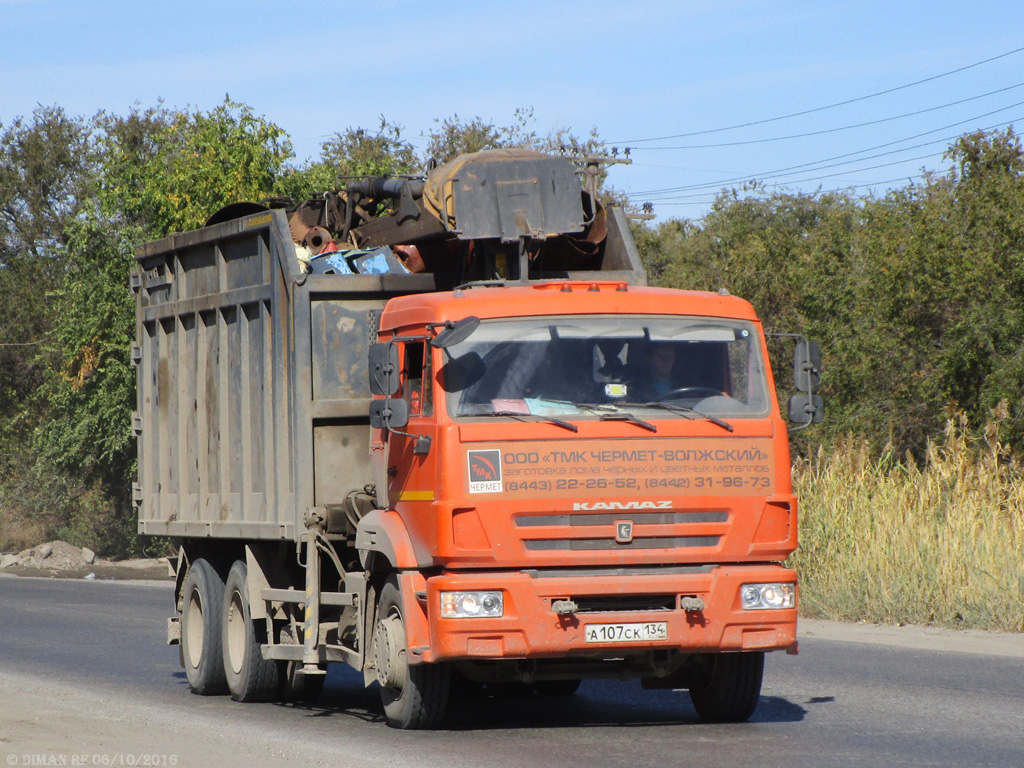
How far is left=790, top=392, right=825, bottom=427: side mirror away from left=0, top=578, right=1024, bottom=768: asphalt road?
5.90 feet

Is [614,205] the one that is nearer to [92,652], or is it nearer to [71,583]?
[92,652]

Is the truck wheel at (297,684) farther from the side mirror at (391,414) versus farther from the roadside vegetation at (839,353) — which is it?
the roadside vegetation at (839,353)

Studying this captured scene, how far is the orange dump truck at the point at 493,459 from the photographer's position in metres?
8.20

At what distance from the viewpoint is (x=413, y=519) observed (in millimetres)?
8539

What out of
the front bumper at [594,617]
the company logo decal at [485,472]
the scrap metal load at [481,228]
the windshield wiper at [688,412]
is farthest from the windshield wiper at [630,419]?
the scrap metal load at [481,228]

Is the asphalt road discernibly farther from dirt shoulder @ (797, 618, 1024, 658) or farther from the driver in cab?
the driver in cab

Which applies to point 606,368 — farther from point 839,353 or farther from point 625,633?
point 839,353

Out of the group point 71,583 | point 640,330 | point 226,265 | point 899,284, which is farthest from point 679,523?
point 71,583

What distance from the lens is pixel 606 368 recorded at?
8.62 m

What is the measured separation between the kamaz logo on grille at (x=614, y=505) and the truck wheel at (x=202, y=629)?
168 inches

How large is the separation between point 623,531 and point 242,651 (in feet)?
12.9

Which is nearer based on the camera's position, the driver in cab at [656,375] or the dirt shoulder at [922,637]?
the driver in cab at [656,375]

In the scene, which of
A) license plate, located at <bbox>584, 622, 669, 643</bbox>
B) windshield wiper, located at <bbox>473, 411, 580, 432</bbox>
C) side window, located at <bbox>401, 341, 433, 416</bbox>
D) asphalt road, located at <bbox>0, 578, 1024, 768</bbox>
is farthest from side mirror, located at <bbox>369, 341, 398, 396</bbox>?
asphalt road, located at <bbox>0, 578, 1024, 768</bbox>

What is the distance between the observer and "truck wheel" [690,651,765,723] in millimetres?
9086
